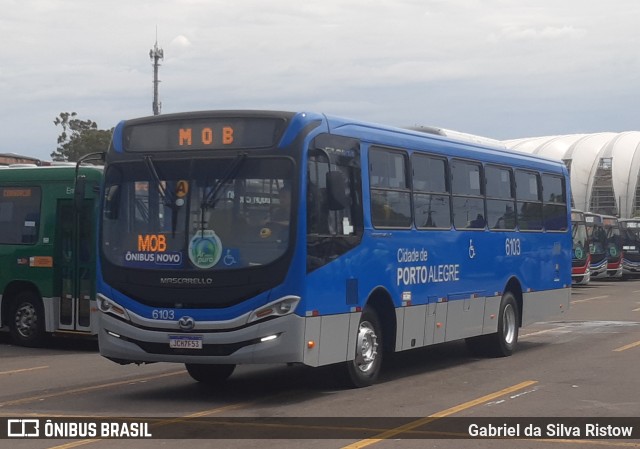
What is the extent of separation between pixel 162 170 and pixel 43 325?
789 cm

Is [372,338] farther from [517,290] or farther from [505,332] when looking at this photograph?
[517,290]

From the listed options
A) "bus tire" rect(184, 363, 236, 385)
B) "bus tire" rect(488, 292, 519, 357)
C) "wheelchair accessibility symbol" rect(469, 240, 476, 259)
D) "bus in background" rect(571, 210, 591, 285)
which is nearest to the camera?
"bus tire" rect(184, 363, 236, 385)

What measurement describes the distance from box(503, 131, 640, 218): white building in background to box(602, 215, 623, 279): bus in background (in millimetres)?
55542

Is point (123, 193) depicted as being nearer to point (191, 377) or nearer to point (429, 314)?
point (191, 377)

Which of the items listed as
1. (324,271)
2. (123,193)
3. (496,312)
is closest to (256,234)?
(324,271)

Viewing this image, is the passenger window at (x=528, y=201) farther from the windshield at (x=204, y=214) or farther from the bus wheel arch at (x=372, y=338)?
the windshield at (x=204, y=214)

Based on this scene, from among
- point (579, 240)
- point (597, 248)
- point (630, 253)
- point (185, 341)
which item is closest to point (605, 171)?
point (630, 253)

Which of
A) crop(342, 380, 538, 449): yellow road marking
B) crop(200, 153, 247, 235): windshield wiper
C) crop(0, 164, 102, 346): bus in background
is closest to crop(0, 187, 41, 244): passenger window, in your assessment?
crop(0, 164, 102, 346): bus in background

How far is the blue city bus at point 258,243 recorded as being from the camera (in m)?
12.1

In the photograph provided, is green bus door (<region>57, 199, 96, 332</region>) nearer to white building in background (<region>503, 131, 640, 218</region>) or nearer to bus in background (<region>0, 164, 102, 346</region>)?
bus in background (<region>0, 164, 102, 346</region>)

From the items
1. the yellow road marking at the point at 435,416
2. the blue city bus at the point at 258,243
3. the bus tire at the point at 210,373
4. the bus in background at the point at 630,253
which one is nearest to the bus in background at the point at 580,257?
the bus in background at the point at 630,253

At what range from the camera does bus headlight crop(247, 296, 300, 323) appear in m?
12.0

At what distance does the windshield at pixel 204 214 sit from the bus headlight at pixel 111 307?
0.44m

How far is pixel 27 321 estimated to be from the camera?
19859mm
